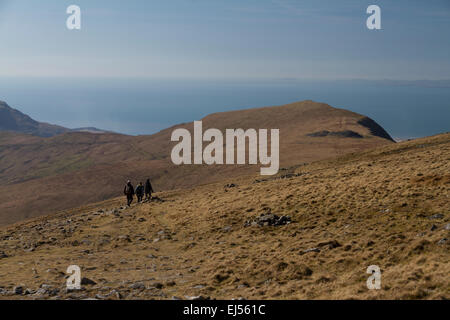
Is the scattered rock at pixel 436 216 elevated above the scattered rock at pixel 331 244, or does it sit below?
above

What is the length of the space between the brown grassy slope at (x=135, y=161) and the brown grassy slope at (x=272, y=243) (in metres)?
32.5

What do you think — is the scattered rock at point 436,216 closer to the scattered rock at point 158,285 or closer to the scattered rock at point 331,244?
the scattered rock at point 331,244

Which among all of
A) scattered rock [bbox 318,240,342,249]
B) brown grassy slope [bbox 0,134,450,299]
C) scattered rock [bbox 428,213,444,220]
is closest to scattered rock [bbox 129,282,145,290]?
brown grassy slope [bbox 0,134,450,299]

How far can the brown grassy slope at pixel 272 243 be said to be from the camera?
11.9 meters

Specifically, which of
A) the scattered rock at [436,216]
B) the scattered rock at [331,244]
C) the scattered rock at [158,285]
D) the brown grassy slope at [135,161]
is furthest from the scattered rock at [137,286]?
the brown grassy slope at [135,161]

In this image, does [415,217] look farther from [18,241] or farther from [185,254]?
[18,241]

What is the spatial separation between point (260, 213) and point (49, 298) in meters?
13.3

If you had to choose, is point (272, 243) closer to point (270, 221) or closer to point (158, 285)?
point (270, 221)

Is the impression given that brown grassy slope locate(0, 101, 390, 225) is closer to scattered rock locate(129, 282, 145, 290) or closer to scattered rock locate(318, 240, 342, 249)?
scattered rock locate(318, 240, 342, 249)

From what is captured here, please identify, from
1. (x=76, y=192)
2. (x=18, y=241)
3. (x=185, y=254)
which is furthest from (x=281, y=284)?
(x=76, y=192)

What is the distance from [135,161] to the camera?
316 ft

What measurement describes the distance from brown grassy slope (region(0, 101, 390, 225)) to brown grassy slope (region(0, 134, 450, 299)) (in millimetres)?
32452

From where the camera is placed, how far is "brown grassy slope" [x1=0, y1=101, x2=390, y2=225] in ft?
215

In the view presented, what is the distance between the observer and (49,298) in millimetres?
11562
